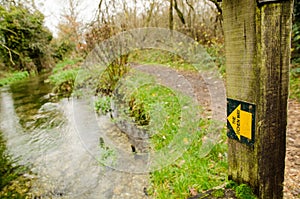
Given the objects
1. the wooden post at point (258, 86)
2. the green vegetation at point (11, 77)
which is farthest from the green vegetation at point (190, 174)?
the green vegetation at point (11, 77)

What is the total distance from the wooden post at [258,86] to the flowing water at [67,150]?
164 centimetres

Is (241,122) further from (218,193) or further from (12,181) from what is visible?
(12,181)

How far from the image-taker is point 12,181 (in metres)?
2.92

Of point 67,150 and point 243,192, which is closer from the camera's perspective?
point 243,192

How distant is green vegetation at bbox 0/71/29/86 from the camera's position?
12.7 m

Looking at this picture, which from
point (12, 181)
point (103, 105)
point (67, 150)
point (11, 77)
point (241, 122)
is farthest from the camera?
point (11, 77)

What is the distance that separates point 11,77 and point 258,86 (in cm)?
1552

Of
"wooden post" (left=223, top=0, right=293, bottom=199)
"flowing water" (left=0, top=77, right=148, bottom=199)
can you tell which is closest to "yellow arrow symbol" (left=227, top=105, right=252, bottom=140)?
"wooden post" (left=223, top=0, right=293, bottom=199)

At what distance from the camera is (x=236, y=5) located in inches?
35.3

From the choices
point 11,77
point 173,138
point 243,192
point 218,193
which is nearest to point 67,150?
point 173,138

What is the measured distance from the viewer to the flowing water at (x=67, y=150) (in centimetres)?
261

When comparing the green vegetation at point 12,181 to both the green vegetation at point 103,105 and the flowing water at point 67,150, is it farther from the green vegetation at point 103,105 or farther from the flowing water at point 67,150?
the green vegetation at point 103,105

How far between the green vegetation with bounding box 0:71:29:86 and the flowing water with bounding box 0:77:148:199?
7455 mm

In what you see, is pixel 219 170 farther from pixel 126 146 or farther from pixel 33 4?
pixel 33 4
